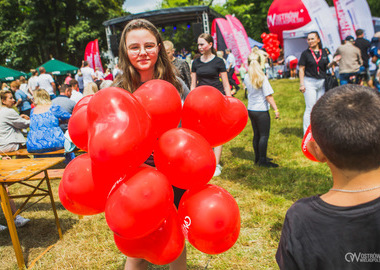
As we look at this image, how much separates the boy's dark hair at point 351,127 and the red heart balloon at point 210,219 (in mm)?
499

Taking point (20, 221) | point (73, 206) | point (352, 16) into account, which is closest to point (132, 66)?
point (73, 206)

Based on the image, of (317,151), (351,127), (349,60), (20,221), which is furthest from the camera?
(349,60)

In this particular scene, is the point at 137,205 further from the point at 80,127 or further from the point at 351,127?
the point at 351,127

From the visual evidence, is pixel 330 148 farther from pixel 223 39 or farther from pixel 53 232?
pixel 223 39

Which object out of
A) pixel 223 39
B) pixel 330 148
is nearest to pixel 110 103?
pixel 330 148

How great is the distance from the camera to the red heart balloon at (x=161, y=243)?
4.48 ft

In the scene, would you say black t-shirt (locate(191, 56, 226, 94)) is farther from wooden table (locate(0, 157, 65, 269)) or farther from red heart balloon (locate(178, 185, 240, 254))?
red heart balloon (locate(178, 185, 240, 254))

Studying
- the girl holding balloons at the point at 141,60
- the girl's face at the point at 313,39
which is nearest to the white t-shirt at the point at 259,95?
the girl's face at the point at 313,39

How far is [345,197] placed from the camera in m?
0.98

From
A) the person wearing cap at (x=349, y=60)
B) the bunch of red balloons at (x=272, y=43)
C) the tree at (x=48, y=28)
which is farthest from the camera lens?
the tree at (x=48, y=28)

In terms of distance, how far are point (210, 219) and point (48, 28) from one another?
2965 centimetres

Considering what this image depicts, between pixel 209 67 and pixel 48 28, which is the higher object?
pixel 48 28

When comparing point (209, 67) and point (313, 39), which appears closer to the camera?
point (209, 67)

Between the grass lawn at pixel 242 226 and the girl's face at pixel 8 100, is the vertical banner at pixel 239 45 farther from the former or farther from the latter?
the girl's face at pixel 8 100
